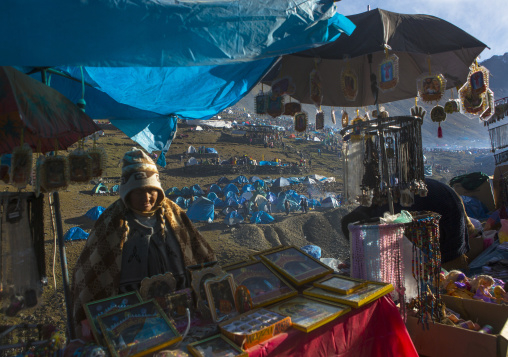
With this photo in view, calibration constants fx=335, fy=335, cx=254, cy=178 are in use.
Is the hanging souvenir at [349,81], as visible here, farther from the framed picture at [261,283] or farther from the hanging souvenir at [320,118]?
the framed picture at [261,283]

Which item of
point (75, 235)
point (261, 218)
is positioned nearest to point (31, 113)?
point (75, 235)

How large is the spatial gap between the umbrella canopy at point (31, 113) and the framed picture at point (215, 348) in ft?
5.07

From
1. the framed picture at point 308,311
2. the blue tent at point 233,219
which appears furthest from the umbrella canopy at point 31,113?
the blue tent at point 233,219

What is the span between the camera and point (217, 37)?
2012mm

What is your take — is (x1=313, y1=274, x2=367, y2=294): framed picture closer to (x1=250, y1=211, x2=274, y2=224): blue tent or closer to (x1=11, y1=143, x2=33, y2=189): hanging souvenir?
(x1=11, y1=143, x2=33, y2=189): hanging souvenir

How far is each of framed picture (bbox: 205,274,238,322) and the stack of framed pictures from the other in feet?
1.75

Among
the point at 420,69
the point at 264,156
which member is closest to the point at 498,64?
the point at 264,156

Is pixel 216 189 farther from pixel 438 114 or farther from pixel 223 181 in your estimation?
pixel 438 114

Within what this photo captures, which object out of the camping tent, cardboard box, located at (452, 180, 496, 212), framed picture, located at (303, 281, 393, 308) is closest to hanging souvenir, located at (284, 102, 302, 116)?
framed picture, located at (303, 281, 393, 308)

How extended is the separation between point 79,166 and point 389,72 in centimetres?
301

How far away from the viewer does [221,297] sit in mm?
2035

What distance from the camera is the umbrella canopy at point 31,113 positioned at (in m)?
1.87

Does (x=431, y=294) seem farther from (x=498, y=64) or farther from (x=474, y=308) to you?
(x=498, y=64)

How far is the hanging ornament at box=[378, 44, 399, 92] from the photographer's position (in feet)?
11.0
